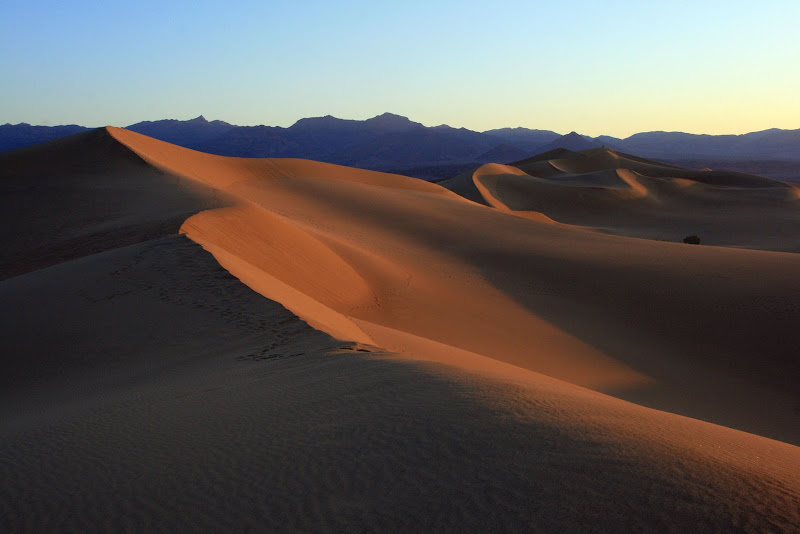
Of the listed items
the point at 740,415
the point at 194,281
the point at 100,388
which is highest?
the point at 194,281

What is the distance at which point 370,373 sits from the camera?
17.6ft

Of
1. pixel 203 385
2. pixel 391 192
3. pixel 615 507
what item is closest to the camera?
pixel 615 507

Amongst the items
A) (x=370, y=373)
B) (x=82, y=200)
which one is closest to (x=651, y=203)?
(x=82, y=200)

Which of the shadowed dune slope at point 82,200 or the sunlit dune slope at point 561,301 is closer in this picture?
the sunlit dune slope at point 561,301

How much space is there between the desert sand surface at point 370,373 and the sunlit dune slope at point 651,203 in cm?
2056

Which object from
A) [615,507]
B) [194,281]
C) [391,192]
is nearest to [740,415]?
[615,507]

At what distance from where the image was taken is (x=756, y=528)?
2416 millimetres

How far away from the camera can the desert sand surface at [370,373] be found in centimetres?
295

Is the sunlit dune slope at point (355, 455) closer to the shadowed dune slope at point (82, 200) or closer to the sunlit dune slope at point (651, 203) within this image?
the shadowed dune slope at point (82, 200)

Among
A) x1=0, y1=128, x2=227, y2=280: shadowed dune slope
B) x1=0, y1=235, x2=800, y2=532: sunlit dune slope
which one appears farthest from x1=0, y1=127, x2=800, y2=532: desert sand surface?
x1=0, y1=128, x2=227, y2=280: shadowed dune slope

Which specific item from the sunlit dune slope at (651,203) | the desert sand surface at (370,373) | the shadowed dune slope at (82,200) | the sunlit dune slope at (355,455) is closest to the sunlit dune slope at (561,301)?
the desert sand surface at (370,373)

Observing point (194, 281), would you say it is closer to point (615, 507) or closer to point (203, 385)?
point (203, 385)

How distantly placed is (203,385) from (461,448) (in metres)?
3.23

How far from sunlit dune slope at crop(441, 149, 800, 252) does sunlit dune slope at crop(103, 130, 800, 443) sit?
18.5 m
